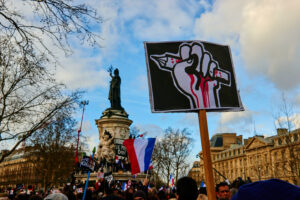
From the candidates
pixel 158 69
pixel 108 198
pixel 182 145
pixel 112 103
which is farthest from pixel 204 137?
pixel 182 145

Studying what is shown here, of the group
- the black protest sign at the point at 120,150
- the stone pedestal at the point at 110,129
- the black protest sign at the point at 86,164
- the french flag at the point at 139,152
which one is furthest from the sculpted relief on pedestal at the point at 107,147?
the french flag at the point at 139,152

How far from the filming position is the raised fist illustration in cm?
445

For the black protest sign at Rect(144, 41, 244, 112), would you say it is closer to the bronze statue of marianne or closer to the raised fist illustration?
the raised fist illustration

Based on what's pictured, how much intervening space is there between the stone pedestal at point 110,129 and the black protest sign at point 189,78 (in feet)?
94.0

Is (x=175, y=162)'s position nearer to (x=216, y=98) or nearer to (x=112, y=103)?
(x=112, y=103)

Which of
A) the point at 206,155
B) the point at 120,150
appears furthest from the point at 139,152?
the point at 120,150

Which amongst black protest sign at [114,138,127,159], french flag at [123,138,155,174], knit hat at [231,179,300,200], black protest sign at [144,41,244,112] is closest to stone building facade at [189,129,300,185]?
black protest sign at [114,138,127,159]

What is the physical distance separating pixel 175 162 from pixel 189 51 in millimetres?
44763

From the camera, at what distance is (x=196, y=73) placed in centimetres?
461

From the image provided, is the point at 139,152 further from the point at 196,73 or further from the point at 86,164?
the point at 196,73

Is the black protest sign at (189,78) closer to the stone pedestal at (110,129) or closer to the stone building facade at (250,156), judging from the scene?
the stone pedestal at (110,129)

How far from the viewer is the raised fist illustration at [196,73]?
445cm

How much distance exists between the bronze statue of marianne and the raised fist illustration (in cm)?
3296

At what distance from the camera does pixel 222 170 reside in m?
93.6
